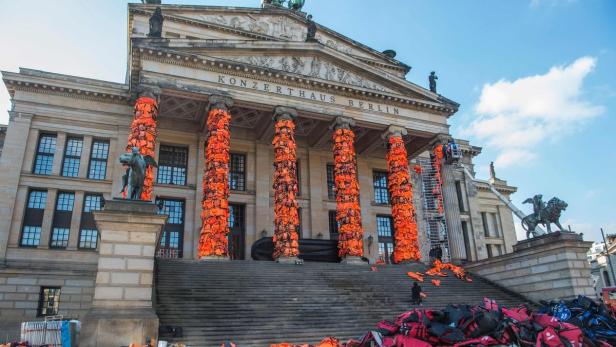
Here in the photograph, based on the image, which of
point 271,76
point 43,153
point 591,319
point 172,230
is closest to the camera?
point 591,319

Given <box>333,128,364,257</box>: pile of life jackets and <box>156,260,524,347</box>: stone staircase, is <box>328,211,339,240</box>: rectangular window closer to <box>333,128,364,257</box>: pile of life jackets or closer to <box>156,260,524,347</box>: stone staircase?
<box>333,128,364,257</box>: pile of life jackets

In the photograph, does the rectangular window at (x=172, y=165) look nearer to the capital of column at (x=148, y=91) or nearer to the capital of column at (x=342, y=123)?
the capital of column at (x=148, y=91)

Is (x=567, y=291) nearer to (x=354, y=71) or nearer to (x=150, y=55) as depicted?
(x=354, y=71)

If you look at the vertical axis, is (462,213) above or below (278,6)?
below

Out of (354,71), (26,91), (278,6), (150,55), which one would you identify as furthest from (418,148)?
(26,91)

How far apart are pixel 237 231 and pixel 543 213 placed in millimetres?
18556

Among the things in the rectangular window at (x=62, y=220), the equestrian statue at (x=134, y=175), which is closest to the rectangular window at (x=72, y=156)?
the rectangular window at (x=62, y=220)

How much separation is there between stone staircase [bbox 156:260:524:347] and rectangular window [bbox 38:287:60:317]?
29.5 feet

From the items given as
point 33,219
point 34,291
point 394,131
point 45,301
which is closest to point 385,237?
point 394,131

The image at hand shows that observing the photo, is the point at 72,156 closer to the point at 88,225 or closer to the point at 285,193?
the point at 88,225

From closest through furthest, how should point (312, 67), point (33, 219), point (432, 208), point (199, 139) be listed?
point (33, 219)
point (312, 67)
point (199, 139)
point (432, 208)

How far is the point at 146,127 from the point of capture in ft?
77.9

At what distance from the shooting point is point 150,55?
25.0 m

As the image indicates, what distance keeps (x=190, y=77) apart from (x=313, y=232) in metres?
13.4
